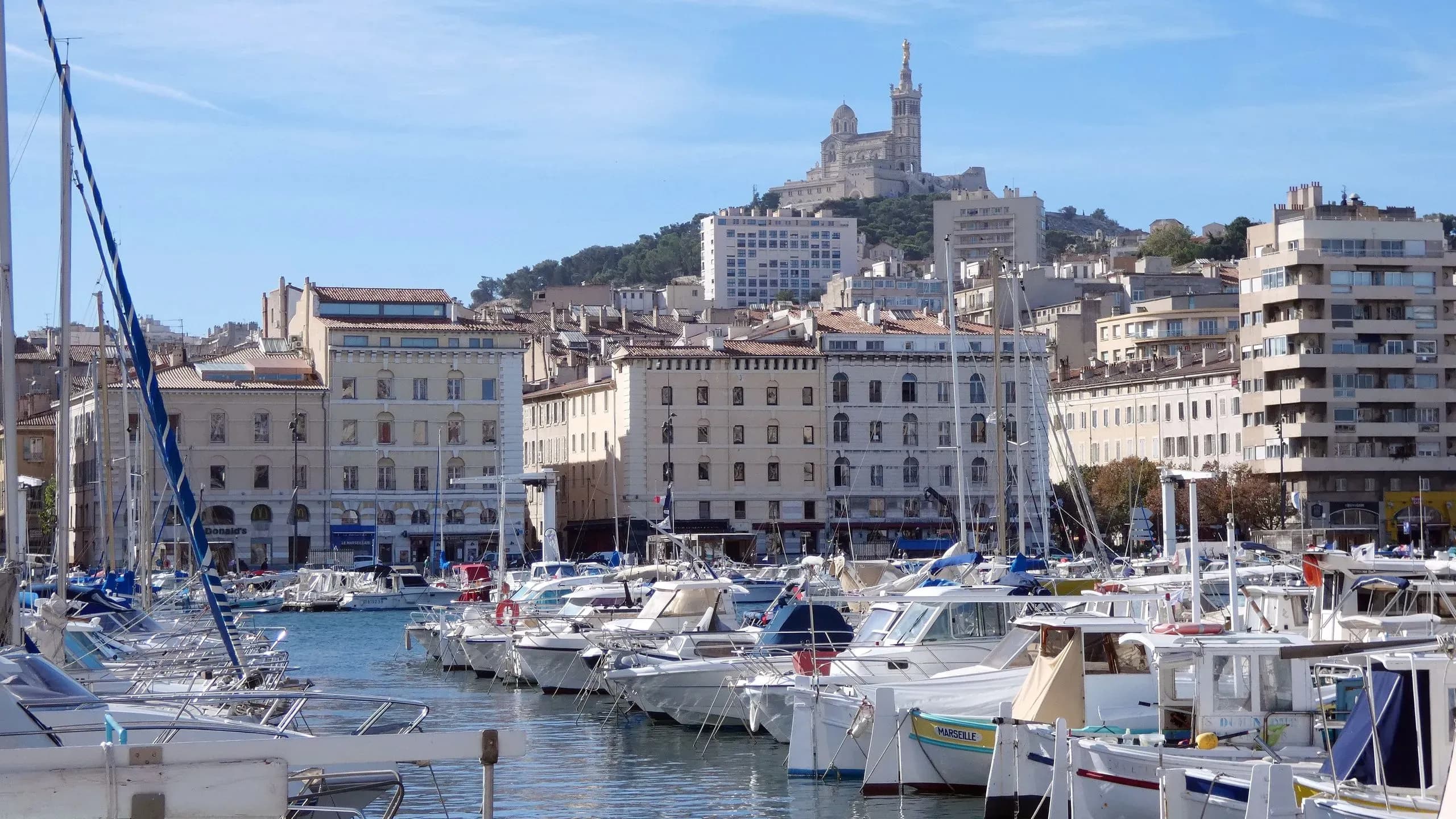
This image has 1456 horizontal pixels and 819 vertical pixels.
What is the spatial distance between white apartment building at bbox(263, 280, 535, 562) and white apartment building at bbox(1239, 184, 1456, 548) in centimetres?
3237

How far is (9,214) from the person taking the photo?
20812mm

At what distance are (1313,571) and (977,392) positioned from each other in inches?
2958

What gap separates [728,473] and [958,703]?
241 ft

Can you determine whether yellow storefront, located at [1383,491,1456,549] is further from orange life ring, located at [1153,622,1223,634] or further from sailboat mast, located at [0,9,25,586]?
sailboat mast, located at [0,9,25,586]

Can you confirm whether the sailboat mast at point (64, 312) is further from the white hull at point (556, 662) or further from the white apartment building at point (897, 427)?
the white apartment building at point (897, 427)

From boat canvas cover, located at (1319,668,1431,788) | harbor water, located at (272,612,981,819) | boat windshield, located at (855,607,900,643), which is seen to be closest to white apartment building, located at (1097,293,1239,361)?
harbor water, located at (272,612,981,819)

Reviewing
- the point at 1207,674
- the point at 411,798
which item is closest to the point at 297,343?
the point at 411,798

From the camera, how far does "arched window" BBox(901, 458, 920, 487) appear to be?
98000 millimetres

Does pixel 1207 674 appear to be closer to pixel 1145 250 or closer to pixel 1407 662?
pixel 1407 662

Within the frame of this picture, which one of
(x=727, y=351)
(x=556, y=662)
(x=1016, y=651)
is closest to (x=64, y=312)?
(x=1016, y=651)

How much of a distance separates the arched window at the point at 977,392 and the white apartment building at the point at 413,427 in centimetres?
2081

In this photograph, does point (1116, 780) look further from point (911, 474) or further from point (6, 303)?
point (911, 474)

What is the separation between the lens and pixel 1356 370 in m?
84.6

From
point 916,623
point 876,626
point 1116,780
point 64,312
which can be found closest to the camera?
point 1116,780
